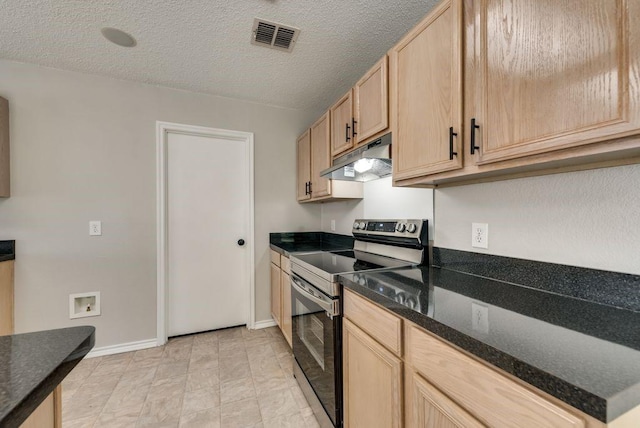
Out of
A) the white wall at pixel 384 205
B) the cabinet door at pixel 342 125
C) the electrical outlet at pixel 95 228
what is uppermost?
the cabinet door at pixel 342 125

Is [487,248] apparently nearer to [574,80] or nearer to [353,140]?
[574,80]

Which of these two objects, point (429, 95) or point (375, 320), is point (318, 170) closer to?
point (429, 95)

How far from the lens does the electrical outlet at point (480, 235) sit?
50.4 inches

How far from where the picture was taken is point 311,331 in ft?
5.40

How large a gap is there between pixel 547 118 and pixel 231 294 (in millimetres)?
2830

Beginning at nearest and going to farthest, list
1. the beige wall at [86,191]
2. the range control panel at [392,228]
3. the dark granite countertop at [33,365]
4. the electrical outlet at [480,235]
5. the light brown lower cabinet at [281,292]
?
1. the dark granite countertop at [33,365]
2. the electrical outlet at [480,235]
3. the range control panel at [392,228]
4. the beige wall at [86,191]
5. the light brown lower cabinet at [281,292]

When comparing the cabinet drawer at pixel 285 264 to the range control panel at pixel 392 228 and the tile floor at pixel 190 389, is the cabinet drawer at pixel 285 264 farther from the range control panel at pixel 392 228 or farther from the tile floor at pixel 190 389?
the tile floor at pixel 190 389

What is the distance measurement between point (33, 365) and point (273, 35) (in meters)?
1.96

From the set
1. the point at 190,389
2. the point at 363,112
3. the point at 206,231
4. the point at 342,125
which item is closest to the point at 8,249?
the point at 206,231

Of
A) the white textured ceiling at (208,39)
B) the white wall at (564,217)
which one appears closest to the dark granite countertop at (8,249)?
the white textured ceiling at (208,39)

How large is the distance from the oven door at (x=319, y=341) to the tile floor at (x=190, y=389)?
0.82 feet

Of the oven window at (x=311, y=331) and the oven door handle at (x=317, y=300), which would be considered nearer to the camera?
the oven door handle at (x=317, y=300)

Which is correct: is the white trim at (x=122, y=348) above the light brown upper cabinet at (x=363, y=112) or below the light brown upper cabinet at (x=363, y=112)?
below

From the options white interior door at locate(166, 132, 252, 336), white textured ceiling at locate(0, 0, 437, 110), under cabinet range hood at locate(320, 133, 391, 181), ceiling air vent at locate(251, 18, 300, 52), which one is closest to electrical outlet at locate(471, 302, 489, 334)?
under cabinet range hood at locate(320, 133, 391, 181)
